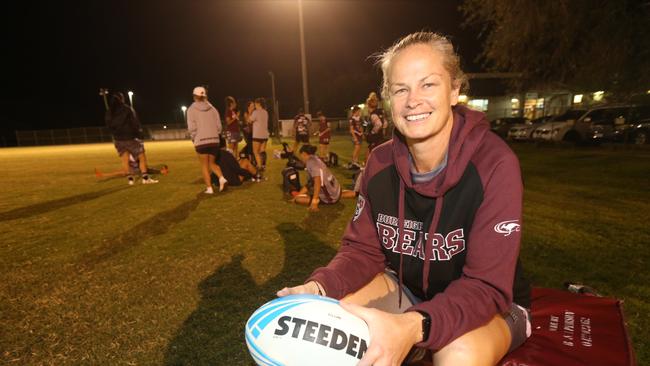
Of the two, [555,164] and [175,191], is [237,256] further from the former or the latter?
[555,164]

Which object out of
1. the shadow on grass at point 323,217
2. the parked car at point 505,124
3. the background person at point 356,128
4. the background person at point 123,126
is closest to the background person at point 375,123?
the background person at point 356,128

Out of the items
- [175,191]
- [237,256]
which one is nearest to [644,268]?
[237,256]

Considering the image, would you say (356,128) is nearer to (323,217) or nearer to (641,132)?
(323,217)

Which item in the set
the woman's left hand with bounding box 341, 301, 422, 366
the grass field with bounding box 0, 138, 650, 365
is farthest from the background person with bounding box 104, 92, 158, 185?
the woman's left hand with bounding box 341, 301, 422, 366

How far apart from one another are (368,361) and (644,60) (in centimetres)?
1149

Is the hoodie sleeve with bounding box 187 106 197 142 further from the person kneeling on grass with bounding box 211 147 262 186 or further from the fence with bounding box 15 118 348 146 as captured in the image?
the fence with bounding box 15 118 348 146

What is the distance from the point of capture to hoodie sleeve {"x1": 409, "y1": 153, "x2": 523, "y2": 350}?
4.88 feet

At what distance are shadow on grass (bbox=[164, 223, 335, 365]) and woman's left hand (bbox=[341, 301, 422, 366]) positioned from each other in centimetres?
154

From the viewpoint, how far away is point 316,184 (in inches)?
260

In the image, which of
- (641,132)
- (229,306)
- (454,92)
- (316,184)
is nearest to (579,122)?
(641,132)

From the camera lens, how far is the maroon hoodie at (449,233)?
159cm

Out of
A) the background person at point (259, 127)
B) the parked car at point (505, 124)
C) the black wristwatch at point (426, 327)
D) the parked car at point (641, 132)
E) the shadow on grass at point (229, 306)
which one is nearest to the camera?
the black wristwatch at point (426, 327)

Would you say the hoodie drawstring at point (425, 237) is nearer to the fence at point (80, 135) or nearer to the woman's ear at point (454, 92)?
the woman's ear at point (454, 92)

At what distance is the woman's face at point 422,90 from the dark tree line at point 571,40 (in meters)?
9.37
